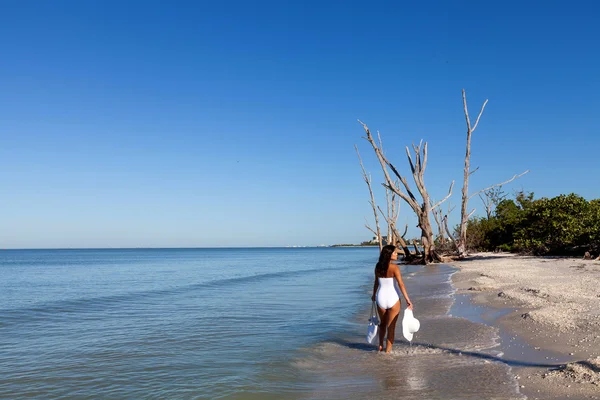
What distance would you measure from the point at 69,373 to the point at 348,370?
14.1 feet

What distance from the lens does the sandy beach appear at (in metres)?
5.46

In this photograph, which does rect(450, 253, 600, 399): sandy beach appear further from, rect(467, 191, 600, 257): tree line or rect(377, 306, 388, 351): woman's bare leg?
rect(467, 191, 600, 257): tree line

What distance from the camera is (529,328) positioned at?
870cm

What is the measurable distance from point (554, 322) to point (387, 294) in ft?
11.0

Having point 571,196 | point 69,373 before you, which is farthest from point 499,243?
point 69,373

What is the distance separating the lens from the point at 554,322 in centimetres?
874

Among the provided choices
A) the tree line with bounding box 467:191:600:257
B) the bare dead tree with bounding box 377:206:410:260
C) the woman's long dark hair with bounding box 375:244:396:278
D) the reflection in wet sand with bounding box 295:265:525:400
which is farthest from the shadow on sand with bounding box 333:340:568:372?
the bare dead tree with bounding box 377:206:410:260

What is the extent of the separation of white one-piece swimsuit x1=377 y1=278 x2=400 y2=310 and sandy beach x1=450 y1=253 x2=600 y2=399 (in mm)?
1953

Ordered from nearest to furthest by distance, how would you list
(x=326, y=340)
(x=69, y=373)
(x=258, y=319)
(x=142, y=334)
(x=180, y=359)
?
(x=69, y=373), (x=180, y=359), (x=326, y=340), (x=142, y=334), (x=258, y=319)

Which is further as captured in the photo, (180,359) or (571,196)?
(571,196)

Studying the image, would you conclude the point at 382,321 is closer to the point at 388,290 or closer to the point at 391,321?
the point at 391,321

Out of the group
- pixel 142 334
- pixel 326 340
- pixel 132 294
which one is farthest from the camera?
pixel 132 294

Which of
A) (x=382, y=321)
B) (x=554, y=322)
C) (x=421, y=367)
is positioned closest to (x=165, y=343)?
(x=382, y=321)

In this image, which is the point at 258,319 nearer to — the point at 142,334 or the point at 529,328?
the point at 142,334
